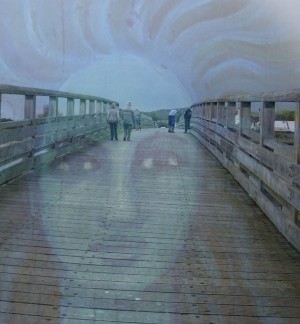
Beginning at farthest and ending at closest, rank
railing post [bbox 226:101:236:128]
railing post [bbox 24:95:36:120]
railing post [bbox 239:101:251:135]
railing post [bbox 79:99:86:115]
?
railing post [bbox 79:99:86:115], railing post [bbox 226:101:236:128], railing post [bbox 24:95:36:120], railing post [bbox 239:101:251:135]

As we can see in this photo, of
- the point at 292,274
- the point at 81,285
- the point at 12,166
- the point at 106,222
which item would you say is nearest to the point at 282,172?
the point at 292,274

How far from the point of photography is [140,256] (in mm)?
4875

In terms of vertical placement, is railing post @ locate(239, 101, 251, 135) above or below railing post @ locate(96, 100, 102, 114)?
below

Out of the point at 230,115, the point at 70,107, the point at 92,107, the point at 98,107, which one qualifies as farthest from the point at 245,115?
the point at 98,107

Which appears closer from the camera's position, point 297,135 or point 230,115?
point 297,135

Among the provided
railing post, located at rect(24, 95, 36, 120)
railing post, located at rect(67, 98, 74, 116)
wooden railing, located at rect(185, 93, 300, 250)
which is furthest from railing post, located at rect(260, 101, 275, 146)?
railing post, located at rect(67, 98, 74, 116)

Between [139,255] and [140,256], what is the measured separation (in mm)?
29

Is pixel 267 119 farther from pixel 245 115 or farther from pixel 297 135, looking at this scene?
pixel 245 115

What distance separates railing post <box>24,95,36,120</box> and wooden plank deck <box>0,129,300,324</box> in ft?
3.85

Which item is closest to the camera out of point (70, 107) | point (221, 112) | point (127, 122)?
point (221, 112)

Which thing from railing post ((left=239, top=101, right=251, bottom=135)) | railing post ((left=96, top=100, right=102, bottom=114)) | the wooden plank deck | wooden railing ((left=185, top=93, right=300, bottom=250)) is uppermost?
railing post ((left=96, top=100, right=102, bottom=114))

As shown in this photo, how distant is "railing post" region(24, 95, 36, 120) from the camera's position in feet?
29.7

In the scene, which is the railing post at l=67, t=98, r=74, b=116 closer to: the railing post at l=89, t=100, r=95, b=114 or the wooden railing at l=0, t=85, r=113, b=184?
the wooden railing at l=0, t=85, r=113, b=184
